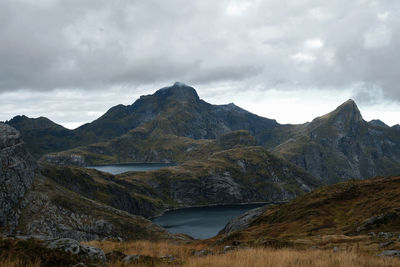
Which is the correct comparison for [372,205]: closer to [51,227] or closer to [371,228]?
[371,228]

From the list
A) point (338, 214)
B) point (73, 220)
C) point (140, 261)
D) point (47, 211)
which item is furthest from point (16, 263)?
point (47, 211)

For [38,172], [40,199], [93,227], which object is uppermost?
[38,172]

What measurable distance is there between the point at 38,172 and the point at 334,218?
183602 millimetres

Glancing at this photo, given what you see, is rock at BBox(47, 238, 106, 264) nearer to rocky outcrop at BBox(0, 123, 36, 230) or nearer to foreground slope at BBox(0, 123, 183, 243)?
foreground slope at BBox(0, 123, 183, 243)

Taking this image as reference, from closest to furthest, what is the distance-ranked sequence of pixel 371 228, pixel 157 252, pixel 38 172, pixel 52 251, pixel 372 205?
pixel 52 251
pixel 157 252
pixel 371 228
pixel 372 205
pixel 38 172

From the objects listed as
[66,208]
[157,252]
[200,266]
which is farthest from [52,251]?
[66,208]

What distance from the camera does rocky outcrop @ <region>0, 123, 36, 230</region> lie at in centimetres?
13702

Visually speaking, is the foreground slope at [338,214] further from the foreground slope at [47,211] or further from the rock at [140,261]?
the foreground slope at [47,211]

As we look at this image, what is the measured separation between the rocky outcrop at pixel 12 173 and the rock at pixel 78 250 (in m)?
145

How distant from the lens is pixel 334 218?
5297 centimetres

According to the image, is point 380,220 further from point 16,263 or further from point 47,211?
point 47,211

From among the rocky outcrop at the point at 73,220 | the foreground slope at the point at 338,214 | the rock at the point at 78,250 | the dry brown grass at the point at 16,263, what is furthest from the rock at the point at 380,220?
the rocky outcrop at the point at 73,220

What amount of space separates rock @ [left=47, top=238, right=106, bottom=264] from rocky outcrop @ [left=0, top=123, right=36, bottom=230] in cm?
14488

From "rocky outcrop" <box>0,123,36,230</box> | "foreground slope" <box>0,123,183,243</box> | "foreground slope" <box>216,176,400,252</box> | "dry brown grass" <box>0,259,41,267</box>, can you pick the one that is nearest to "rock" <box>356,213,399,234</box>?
"foreground slope" <box>216,176,400,252</box>
